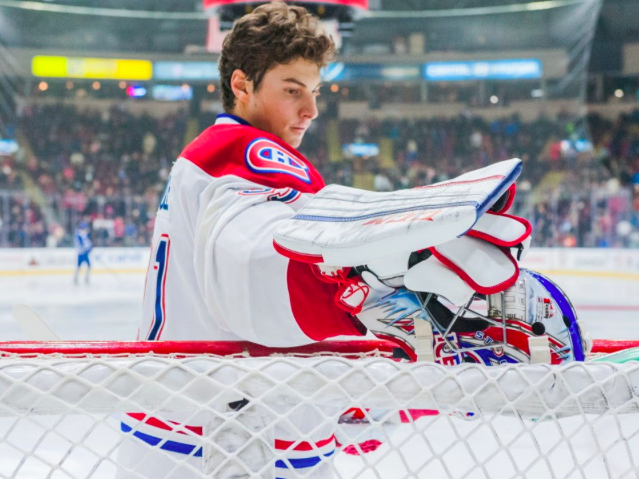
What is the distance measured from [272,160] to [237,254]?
138 mm

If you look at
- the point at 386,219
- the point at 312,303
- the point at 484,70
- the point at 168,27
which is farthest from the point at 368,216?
the point at 168,27

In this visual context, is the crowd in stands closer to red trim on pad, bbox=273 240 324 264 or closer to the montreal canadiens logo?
the montreal canadiens logo

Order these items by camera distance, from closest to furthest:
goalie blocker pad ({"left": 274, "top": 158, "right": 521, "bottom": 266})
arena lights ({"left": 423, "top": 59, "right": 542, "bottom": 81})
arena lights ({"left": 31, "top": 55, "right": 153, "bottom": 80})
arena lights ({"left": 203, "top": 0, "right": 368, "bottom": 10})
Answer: goalie blocker pad ({"left": 274, "top": 158, "right": 521, "bottom": 266}) → arena lights ({"left": 203, "top": 0, "right": 368, "bottom": 10}) → arena lights ({"left": 31, "top": 55, "right": 153, "bottom": 80}) → arena lights ({"left": 423, "top": 59, "right": 542, "bottom": 81})

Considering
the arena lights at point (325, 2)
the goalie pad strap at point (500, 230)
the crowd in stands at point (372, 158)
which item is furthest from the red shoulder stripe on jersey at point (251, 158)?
the crowd in stands at point (372, 158)

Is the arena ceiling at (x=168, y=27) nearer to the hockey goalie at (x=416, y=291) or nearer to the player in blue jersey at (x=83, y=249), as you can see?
the player in blue jersey at (x=83, y=249)

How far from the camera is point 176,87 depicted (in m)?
13.2

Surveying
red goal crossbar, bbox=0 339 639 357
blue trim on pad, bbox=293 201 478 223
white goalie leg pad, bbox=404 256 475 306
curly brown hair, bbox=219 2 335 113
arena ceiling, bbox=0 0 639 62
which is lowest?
red goal crossbar, bbox=0 339 639 357

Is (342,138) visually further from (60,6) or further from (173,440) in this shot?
(173,440)

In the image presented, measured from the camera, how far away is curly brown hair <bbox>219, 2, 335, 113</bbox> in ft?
2.66

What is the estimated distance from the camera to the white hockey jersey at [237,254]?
62cm

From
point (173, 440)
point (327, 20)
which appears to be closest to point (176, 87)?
point (327, 20)

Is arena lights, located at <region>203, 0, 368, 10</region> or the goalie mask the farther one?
arena lights, located at <region>203, 0, 368, 10</region>

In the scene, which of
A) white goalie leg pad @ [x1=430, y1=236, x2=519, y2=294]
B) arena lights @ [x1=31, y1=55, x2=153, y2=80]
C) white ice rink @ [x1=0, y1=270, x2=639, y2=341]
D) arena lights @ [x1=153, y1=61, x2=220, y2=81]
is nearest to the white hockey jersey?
white goalie leg pad @ [x1=430, y1=236, x2=519, y2=294]

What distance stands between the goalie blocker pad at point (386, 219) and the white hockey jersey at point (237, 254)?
0.21 ft
